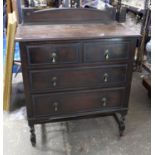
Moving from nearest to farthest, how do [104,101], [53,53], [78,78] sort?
[53,53]
[78,78]
[104,101]

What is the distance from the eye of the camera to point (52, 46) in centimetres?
134

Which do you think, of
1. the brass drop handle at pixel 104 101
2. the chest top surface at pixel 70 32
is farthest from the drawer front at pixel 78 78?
the chest top surface at pixel 70 32

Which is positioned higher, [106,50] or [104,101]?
[106,50]

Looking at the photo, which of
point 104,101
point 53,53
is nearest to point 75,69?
point 53,53

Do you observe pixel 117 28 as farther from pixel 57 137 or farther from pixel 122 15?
pixel 57 137

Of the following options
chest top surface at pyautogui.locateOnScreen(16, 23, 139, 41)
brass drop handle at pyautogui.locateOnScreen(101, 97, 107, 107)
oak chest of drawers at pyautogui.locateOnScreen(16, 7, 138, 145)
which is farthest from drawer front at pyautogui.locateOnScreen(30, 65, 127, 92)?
chest top surface at pyautogui.locateOnScreen(16, 23, 139, 41)

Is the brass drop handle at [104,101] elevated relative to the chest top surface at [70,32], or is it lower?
lower

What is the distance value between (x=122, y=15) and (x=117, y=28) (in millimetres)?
263

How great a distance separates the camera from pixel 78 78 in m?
1.47

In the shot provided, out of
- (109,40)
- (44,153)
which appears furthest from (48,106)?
(109,40)

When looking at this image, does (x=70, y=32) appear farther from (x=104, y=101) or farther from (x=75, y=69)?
(x=104, y=101)

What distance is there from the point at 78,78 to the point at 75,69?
73 millimetres

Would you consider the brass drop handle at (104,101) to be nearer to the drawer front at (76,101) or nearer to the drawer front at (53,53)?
the drawer front at (76,101)

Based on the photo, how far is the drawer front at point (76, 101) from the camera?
1500 millimetres
